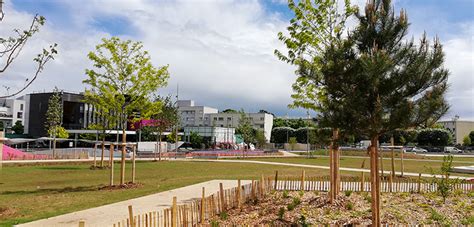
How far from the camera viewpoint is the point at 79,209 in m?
13.2

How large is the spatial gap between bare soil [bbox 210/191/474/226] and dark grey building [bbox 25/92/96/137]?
87.1 metres

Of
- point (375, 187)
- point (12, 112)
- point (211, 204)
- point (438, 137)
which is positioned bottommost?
point (211, 204)

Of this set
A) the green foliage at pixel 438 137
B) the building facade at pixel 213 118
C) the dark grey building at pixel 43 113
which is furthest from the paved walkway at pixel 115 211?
the building facade at pixel 213 118

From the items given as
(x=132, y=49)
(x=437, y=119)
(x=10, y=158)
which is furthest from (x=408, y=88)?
(x=10, y=158)

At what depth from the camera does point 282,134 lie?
114500 mm

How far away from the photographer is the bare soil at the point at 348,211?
10.8m

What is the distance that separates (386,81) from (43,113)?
96057 millimetres

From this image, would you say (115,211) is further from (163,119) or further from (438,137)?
(438,137)

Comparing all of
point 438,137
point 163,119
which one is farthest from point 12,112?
point 438,137

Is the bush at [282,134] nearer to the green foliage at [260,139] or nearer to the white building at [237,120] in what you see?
the white building at [237,120]

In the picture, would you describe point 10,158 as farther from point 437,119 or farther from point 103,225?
point 437,119

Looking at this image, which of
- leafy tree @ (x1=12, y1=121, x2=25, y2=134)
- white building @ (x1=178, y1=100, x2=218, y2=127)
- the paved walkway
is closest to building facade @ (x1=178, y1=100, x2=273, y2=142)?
white building @ (x1=178, y1=100, x2=218, y2=127)

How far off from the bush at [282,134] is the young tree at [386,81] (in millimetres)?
103363

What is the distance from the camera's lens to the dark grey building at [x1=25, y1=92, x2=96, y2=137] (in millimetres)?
92188
